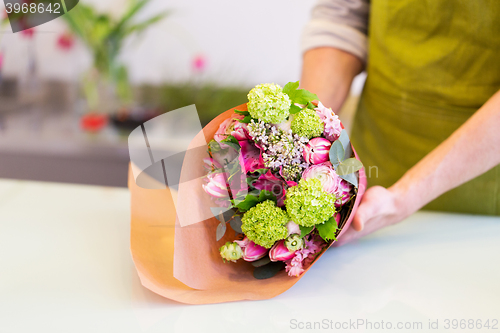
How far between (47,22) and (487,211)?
89.7 inches

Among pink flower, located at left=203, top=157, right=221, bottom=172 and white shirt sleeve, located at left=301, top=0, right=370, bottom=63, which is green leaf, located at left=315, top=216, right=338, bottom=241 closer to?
pink flower, located at left=203, top=157, right=221, bottom=172

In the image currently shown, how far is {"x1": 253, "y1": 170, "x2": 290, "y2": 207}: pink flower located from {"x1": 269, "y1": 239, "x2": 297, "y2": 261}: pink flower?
0.19 feet

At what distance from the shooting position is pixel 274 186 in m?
0.54

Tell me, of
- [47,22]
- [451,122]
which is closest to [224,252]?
[451,122]

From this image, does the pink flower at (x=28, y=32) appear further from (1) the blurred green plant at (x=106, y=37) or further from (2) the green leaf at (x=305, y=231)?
(2) the green leaf at (x=305, y=231)

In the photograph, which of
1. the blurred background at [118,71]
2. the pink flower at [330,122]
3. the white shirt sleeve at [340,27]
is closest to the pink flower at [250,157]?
the pink flower at [330,122]

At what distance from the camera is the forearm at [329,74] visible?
897 millimetres

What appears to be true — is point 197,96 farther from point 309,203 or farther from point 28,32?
point 309,203

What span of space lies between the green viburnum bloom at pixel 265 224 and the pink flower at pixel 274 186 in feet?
0.07

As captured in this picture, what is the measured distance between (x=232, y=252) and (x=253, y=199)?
0.08 metres

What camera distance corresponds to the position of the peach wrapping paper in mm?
516

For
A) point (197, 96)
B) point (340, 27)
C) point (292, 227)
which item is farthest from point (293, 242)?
point (197, 96)

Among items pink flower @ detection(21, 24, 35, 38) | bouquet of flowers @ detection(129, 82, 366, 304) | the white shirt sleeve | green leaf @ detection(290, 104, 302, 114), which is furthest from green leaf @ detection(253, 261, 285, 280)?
pink flower @ detection(21, 24, 35, 38)

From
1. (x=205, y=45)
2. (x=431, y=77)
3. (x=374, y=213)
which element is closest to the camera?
(x=374, y=213)
